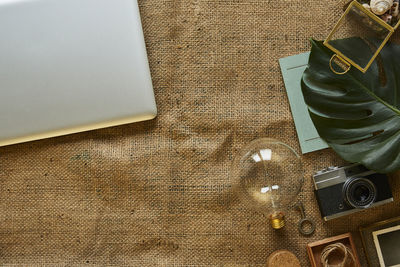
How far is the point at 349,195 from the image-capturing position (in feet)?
3.32

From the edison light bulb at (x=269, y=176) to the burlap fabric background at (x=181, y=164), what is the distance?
106 mm

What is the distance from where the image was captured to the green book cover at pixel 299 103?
1067mm

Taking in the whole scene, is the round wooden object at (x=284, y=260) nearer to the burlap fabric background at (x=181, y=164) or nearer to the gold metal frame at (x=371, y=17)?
the burlap fabric background at (x=181, y=164)

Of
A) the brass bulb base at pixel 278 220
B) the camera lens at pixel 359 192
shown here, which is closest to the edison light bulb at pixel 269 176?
the brass bulb base at pixel 278 220

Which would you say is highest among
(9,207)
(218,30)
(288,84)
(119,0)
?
(119,0)

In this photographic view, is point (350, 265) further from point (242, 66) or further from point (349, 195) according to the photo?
point (242, 66)

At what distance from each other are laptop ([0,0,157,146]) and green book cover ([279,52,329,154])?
344mm

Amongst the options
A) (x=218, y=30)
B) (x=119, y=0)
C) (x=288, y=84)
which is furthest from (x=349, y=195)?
(x=119, y=0)

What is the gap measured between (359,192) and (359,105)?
20 cm

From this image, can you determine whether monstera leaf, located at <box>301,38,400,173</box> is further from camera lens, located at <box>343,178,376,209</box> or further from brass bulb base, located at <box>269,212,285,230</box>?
brass bulb base, located at <box>269,212,285,230</box>

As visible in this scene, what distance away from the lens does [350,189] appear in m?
1.01

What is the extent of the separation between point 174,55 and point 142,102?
0.16 m

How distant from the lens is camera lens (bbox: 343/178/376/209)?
1013mm

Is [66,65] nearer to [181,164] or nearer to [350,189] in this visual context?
[181,164]
